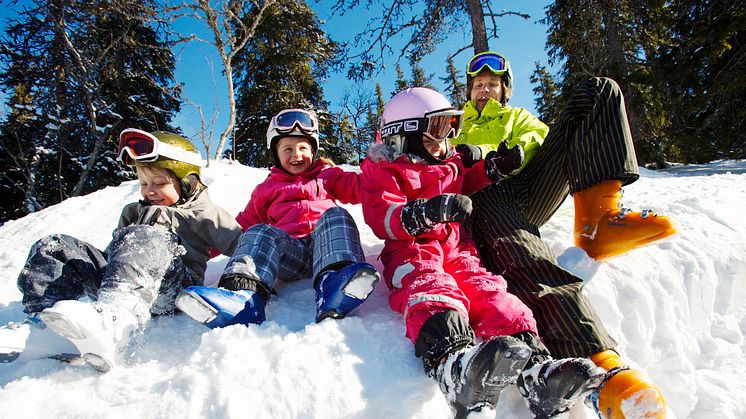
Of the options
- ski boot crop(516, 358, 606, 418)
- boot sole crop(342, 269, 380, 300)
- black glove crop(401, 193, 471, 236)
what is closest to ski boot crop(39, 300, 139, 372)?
boot sole crop(342, 269, 380, 300)

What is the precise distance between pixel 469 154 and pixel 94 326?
188 centimetres

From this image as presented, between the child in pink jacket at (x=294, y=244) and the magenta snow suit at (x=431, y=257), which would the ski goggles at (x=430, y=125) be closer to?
the magenta snow suit at (x=431, y=257)

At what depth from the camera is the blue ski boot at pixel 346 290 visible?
1506 millimetres

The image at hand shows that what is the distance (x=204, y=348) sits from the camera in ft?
4.35

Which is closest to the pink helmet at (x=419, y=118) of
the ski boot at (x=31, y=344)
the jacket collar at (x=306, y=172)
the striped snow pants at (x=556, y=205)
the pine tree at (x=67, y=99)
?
the striped snow pants at (x=556, y=205)

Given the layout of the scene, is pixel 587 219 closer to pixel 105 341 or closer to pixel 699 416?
pixel 699 416

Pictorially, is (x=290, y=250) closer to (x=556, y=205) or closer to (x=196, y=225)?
(x=196, y=225)

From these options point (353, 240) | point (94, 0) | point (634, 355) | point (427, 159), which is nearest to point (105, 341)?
point (353, 240)

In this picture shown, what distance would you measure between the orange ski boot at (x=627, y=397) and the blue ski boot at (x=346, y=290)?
804 mm

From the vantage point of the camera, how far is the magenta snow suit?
1.38 metres

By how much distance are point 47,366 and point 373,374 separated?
46.6 inches

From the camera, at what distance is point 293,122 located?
8.11ft

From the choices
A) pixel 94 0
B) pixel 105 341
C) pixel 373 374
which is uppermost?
pixel 94 0

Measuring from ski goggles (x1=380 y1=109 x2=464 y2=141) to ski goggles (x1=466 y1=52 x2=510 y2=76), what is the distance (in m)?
Answer: 0.82
